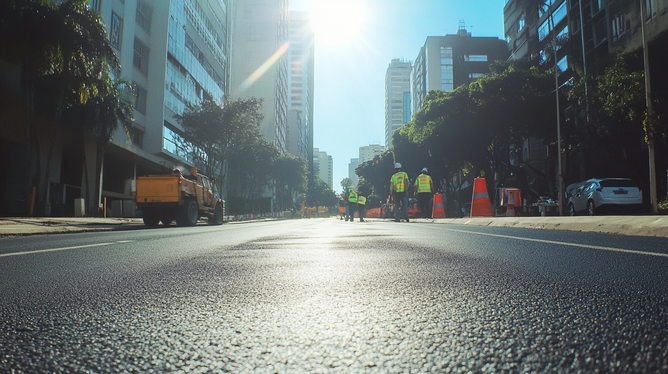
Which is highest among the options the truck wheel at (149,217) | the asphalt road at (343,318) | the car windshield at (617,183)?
the car windshield at (617,183)

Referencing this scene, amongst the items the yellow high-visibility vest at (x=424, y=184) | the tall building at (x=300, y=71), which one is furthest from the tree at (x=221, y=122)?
the tall building at (x=300, y=71)

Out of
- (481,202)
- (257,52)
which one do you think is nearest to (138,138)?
(481,202)

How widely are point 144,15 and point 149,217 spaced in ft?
85.1

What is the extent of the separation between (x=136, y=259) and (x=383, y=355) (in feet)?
11.3

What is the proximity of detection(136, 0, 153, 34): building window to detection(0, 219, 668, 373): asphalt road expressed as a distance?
122ft

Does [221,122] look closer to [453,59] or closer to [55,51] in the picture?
[55,51]

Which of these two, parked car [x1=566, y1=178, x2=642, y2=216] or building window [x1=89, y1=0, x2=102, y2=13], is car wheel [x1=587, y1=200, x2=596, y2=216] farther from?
building window [x1=89, y1=0, x2=102, y2=13]

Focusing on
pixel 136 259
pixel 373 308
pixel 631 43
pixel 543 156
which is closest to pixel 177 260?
pixel 136 259

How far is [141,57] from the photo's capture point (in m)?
37.2

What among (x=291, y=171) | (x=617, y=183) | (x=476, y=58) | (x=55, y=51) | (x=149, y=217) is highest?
(x=476, y=58)

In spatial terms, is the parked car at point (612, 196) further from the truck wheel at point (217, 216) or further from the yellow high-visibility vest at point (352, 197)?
the truck wheel at point (217, 216)

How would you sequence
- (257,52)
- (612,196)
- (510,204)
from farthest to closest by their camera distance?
(257,52) < (510,204) < (612,196)

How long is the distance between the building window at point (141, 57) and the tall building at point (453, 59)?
5817cm

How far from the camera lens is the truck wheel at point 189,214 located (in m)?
16.8
